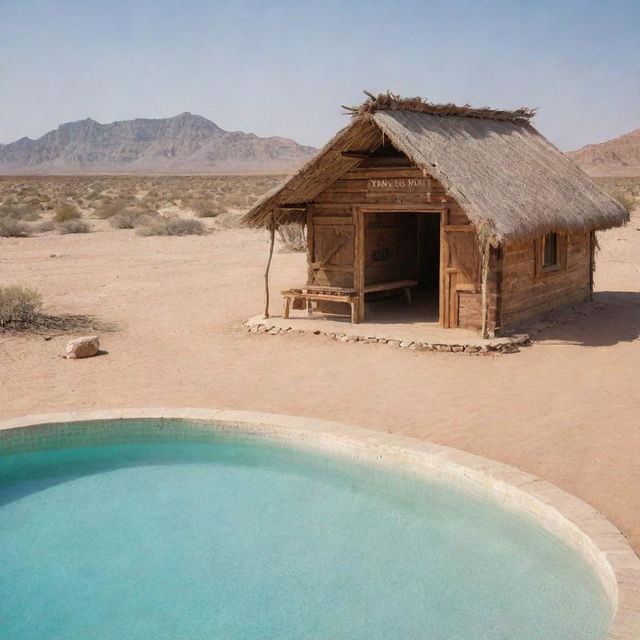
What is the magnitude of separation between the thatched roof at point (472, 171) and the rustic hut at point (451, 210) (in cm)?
3

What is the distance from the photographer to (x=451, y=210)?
12.6 meters

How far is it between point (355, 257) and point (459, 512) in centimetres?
707

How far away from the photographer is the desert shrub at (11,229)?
27891mm

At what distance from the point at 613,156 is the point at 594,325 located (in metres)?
99.6

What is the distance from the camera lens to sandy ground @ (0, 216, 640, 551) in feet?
26.3

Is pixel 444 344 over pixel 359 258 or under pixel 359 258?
under

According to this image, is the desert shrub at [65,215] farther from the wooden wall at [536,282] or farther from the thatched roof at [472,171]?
the wooden wall at [536,282]

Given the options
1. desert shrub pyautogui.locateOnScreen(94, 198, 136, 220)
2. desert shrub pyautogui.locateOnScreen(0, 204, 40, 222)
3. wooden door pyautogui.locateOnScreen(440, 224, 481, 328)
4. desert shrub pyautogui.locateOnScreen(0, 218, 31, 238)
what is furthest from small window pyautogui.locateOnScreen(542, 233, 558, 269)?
desert shrub pyautogui.locateOnScreen(94, 198, 136, 220)

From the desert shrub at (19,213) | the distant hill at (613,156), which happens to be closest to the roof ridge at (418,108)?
the desert shrub at (19,213)

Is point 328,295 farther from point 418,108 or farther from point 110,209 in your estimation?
point 110,209

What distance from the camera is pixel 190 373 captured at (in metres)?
11.1

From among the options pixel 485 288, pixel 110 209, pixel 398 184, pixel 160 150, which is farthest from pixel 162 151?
pixel 485 288

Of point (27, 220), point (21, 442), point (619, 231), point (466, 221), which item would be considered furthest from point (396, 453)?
point (27, 220)

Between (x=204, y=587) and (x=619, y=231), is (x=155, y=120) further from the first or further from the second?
(x=204, y=587)
